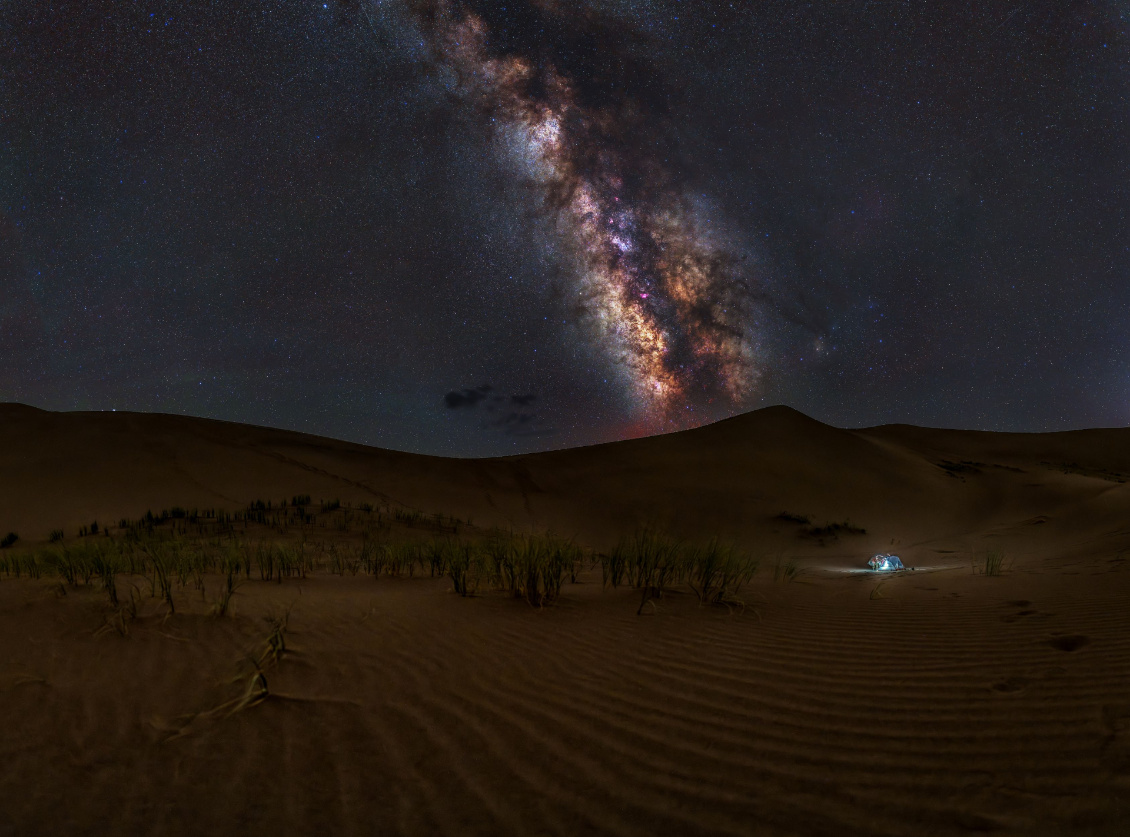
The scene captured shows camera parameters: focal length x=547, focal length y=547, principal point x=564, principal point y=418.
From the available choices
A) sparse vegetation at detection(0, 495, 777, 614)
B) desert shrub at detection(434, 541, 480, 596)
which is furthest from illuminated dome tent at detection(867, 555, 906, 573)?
desert shrub at detection(434, 541, 480, 596)

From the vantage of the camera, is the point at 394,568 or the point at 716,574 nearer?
the point at 716,574

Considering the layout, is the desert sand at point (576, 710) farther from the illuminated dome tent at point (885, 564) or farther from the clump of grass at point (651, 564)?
the illuminated dome tent at point (885, 564)

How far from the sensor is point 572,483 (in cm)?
2253

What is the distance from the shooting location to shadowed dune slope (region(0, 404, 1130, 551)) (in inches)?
525

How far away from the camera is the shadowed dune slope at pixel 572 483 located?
13328 mm

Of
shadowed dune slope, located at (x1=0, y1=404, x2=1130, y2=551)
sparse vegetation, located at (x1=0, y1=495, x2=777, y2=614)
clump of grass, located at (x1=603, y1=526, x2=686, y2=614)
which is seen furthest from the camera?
shadowed dune slope, located at (x1=0, y1=404, x2=1130, y2=551)

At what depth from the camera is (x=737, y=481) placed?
2155cm

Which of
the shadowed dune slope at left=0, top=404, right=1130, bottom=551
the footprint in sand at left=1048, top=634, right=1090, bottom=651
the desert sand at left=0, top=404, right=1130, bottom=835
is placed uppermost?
the shadowed dune slope at left=0, top=404, right=1130, bottom=551

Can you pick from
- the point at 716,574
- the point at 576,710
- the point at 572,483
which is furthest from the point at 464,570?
the point at 572,483

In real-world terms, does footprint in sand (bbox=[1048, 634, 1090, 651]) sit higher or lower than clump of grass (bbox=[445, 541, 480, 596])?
higher

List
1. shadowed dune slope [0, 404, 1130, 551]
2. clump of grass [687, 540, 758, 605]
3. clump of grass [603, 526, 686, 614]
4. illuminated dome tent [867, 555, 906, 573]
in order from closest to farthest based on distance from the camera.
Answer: clump of grass [687, 540, 758, 605] < clump of grass [603, 526, 686, 614] < illuminated dome tent [867, 555, 906, 573] < shadowed dune slope [0, 404, 1130, 551]

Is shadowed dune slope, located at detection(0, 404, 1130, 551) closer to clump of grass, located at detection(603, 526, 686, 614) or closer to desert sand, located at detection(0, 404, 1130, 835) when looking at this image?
clump of grass, located at detection(603, 526, 686, 614)

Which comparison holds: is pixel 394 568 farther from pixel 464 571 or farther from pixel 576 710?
pixel 576 710

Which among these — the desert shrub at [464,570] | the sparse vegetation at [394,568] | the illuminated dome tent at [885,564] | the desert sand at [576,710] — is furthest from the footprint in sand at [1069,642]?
the illuminated dome tent at [885,564]
